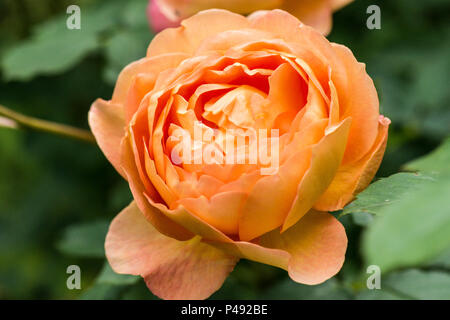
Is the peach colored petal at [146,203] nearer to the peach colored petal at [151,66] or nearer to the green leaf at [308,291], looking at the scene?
the peach colored petal at [151,66]

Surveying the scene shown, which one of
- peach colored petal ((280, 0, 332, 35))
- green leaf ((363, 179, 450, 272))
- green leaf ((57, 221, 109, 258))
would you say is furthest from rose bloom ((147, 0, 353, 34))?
green leaf ((363, 179, 450, 272))

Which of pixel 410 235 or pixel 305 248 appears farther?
pixel 305 248

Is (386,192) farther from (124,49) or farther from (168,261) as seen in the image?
(124,49)

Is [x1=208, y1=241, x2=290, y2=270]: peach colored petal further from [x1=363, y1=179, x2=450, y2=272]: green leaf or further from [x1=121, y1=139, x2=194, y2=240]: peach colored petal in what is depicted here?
[x1=363, y1=179, x2=450, y2=272]: green leaf

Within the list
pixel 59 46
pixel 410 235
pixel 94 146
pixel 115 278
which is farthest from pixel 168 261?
pixel 94 146

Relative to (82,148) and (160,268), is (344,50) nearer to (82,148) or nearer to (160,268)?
(160,268)
